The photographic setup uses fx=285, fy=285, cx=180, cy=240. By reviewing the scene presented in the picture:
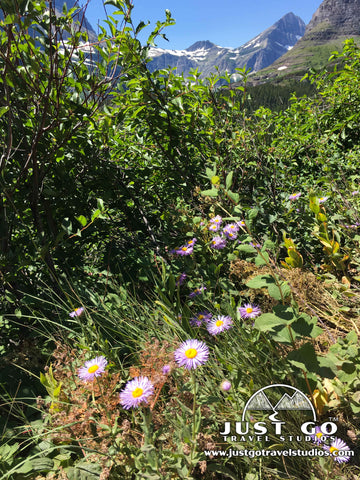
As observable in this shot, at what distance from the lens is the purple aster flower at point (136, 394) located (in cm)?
93

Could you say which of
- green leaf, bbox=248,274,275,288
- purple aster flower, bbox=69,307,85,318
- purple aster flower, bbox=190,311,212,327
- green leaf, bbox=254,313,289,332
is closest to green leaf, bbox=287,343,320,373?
green leaf, bbox=254,313,289,332

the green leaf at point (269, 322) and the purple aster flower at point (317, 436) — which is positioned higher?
the green leaf at point (269, 322)

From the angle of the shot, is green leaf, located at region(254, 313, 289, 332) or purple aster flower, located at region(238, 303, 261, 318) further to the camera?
purple aster flower, located at region(238, 303, 261, 318)

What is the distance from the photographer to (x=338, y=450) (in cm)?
102

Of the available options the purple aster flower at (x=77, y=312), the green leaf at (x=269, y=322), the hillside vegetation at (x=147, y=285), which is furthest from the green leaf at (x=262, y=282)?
the purple aster flower at (x=77, y=312)

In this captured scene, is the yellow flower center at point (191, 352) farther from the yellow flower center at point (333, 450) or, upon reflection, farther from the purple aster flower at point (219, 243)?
the purple aster flower at point (219, 243)

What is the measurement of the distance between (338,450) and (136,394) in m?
0.75

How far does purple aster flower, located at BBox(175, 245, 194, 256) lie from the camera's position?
1931mm

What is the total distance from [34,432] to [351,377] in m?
1.39

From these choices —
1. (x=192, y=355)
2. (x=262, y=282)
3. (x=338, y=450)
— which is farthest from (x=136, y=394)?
(x=338, y=450)

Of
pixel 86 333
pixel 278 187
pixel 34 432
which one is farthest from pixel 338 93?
pixel 34 432

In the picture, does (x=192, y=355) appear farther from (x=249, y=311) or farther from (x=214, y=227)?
(x=214, y=227)

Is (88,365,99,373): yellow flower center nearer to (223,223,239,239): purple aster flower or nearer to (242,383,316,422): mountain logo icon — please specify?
(242,383,316,422): mountain logo icon

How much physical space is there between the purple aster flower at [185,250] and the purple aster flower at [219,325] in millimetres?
583
